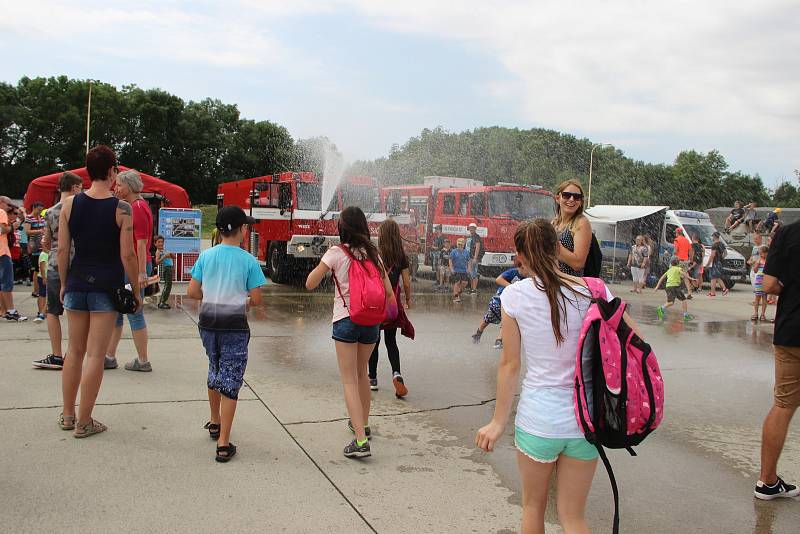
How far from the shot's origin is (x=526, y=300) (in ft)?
9.16

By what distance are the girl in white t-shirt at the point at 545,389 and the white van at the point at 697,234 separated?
1921cm

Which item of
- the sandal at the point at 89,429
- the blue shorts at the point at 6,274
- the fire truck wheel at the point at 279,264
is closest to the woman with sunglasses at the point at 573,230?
the sandal at the point at 89,429

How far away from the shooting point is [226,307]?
443 centimetres

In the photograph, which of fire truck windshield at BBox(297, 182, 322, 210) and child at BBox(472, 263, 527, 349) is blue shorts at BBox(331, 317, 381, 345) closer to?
child at BBox(472, 263, 527, 349)

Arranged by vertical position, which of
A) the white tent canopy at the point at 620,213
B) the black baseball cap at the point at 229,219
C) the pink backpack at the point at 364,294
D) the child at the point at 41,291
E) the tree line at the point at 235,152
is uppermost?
the tree line at the point at 235,152

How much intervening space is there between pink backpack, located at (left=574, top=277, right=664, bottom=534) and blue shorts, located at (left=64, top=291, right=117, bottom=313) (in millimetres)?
3382

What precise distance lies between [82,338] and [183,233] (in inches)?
424

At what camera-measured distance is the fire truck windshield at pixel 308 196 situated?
1553cm

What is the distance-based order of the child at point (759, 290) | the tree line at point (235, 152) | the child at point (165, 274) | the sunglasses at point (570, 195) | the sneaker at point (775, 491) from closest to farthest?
the sneaker at point (775, 491)
the sunglasses at point (570, 195)
the child at point (165, 274)
the child at point (759, 290)
the tree line at point (235, 152)

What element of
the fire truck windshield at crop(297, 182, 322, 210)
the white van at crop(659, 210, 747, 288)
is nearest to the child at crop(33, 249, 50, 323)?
the fire truck windshield at crop(297, 182, 322, 210)

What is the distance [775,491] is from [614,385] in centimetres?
238

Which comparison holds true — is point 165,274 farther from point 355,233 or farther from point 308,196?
point 355,233

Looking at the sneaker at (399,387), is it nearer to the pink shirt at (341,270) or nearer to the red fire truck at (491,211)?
the pink shirt at (341,270)

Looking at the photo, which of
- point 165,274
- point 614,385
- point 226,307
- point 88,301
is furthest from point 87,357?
point 165,274
